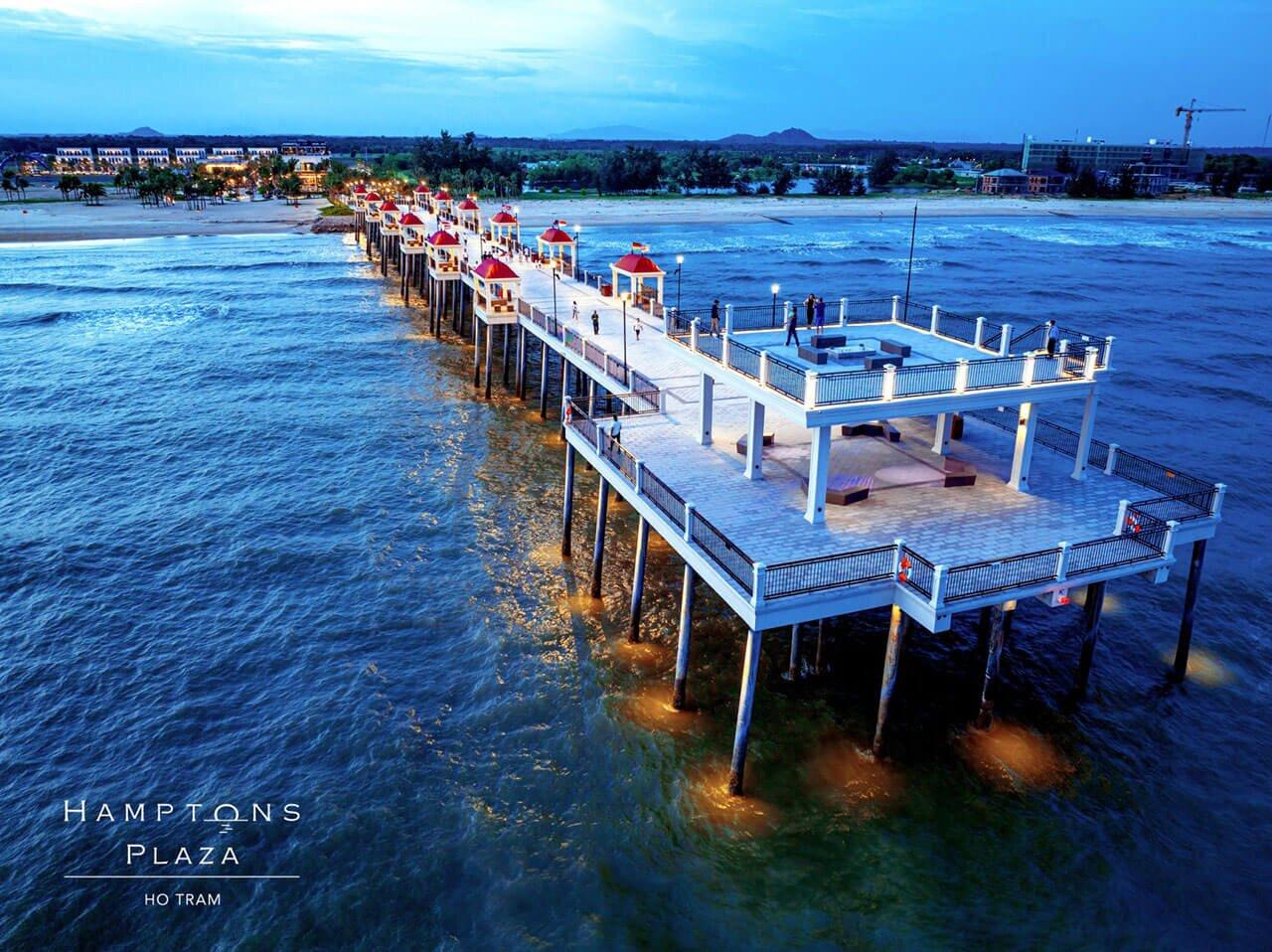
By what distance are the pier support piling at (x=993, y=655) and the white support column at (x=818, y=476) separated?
4.48 m

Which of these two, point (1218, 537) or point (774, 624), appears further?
point (1218, 537)

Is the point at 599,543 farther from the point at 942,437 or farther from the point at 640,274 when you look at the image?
the point at 640,274

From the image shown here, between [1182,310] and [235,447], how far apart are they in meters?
80.7

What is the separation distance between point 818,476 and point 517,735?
983cm

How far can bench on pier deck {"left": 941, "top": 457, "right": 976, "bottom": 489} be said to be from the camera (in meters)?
22.9

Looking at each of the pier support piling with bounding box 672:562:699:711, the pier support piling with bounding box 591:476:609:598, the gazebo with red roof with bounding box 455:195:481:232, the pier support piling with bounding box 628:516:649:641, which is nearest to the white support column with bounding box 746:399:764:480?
the pier support piling with bounding box 628:516:649:641

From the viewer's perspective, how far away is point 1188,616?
23.5 m

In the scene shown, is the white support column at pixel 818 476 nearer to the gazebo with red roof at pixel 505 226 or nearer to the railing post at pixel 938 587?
the railing post at pixel 938 587

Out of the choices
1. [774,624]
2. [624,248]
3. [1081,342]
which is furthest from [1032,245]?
[774,624]

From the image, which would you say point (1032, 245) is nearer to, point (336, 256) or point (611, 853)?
point (336, 256)

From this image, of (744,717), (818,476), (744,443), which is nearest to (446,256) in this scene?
(744,443)

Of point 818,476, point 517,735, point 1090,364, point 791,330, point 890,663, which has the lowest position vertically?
point 517,735

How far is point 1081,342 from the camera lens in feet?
73.7

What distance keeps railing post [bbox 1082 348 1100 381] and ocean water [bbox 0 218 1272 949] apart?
8.12 m
